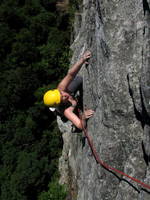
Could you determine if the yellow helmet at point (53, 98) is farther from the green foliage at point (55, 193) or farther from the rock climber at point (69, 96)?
the green foliage at point (55, 193)

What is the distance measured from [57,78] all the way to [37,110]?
2.39 meters

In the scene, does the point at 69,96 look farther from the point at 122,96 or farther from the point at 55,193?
the point at 55,193

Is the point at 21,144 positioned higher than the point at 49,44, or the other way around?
the point at 49,44

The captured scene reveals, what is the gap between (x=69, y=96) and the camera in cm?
583

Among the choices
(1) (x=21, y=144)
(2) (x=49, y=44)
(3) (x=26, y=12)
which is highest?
(3) (x=26, y=12)

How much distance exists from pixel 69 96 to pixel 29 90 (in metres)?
9.87

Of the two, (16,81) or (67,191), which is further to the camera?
(16,81)

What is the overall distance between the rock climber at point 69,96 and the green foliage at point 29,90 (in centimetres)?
870

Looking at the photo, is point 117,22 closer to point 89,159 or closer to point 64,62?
point 89,159

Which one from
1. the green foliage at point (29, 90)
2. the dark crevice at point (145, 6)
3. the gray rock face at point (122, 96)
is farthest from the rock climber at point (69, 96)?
the green foliage at point (29, 90)

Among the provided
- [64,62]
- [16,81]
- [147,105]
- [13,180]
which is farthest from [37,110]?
[147,105]

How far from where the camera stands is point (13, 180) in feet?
50.1

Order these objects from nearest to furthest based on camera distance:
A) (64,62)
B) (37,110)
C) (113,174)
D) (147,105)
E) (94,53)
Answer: (147,105), (113,174), (94,53), (64,62), (37,110)

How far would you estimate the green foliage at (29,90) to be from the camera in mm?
14977
